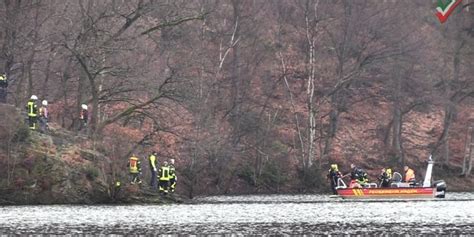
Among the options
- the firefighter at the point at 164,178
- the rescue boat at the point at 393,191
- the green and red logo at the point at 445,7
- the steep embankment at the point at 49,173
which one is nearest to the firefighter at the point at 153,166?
the firefighter at the point at 164,178

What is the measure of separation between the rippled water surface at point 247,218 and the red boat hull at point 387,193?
8.63 ft

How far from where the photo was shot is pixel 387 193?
52625mm

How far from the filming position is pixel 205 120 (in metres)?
63.7

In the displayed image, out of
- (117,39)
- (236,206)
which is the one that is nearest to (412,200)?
(236,206)

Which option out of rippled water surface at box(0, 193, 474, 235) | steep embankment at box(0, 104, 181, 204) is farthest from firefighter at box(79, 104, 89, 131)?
rippled water surface at box(0, 193, 474, 235)

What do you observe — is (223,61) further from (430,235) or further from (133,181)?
(430,235)

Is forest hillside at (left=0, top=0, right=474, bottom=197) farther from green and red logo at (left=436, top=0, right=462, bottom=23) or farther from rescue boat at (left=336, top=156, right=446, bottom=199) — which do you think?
green and red logo at (left=436, top=0, right=462, bottom=23)

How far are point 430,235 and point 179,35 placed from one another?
147ft

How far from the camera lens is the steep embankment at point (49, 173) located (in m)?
45.3

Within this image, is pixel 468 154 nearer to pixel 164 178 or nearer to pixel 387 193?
pixel 387 193

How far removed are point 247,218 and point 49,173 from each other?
1310cm

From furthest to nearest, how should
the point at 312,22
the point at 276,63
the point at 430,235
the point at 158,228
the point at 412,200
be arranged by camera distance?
the point at 276,63 < the point at 312,22 < the point at 412,200 < the point at 158,228 < the point at 430,235

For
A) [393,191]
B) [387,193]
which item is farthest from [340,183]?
[393,191]

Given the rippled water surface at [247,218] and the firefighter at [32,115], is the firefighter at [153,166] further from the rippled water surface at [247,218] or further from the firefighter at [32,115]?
the firefighter at [32,115]
